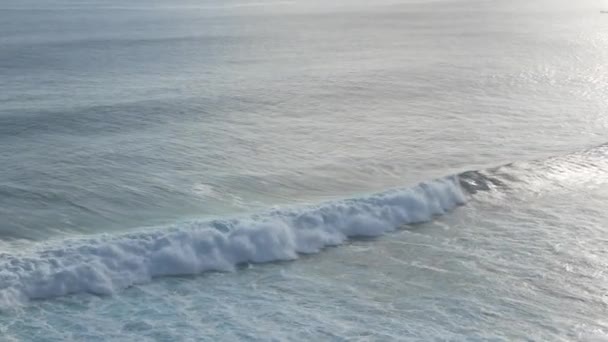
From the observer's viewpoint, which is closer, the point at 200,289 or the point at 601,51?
the point at 200,289

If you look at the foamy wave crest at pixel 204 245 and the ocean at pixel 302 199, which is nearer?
the ocean at pixel 302 199

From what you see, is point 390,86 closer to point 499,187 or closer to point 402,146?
point 402,146

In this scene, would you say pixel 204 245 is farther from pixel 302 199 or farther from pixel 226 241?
pixel 302 199

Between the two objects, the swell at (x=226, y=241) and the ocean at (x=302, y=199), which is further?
the swell at (x=226, y=241)

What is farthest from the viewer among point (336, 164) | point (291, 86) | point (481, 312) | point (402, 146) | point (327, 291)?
point (291, 86)

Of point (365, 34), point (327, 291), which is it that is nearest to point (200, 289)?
point (327, 291)
